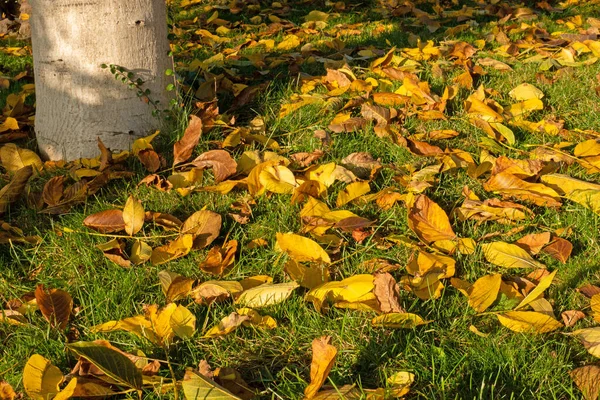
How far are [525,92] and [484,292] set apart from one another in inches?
70.5

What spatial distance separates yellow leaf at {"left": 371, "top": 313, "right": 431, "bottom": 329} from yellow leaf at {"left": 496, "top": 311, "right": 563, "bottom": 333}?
0.22 m

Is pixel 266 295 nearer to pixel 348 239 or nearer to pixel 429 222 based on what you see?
pixel 348 239

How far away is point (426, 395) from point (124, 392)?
2.38 ft

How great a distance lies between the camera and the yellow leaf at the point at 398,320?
186 cm

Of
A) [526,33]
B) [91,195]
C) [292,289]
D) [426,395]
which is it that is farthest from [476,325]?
[526,33]

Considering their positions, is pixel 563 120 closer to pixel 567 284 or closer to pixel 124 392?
pixel 567 284

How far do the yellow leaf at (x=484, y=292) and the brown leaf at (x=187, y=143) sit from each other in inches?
52.8

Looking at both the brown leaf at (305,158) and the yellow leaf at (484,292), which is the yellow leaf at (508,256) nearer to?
the yellow leaf at (484,292)

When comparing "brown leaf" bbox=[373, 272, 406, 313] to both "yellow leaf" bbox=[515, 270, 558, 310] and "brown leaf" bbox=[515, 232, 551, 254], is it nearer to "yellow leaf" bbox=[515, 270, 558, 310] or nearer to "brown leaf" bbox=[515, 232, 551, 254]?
"yellow leaf" bbox=[515, 270, 558, 310]

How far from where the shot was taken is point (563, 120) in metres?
3.16

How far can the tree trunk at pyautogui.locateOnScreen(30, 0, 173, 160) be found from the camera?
2857mm

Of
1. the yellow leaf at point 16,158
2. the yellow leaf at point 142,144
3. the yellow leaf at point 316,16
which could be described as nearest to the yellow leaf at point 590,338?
the yellow leaf at point 142,144

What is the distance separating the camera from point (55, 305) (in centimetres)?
199

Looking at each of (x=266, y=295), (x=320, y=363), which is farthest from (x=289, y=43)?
(x=320, y=363)
